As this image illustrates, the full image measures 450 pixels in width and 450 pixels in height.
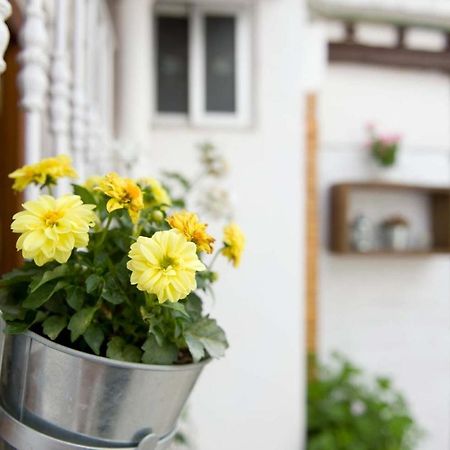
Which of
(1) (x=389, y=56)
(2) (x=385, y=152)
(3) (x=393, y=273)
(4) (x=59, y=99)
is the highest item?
(1) (x=389, y=56)

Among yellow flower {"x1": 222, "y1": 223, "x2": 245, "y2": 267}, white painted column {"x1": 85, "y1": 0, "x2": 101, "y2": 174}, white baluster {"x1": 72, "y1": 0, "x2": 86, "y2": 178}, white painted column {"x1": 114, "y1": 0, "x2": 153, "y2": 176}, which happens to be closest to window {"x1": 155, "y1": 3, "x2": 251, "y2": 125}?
white painted column {"x1": 114, "y1": 0, "x2": 153, "y2": 176}

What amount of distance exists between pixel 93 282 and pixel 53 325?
6 cm

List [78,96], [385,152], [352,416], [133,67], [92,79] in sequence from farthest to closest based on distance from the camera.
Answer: [385,152] → [352,416] → [133,67] → [92,79] → [78,96]

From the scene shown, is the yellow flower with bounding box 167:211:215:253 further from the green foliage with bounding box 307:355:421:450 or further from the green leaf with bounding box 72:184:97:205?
the green foliage with bounding box 307:355:421:450

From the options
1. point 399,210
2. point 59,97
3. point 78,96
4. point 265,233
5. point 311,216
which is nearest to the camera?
point 59,97

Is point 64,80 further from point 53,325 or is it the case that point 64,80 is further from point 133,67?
point 133,67

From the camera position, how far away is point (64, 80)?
0.85 metres

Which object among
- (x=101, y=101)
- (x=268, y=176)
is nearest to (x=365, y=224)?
(x=268, y=176)

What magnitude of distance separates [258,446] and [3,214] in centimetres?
151

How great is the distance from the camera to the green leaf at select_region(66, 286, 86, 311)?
49cm

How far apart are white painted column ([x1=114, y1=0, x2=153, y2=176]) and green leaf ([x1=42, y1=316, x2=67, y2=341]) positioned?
1.36 m

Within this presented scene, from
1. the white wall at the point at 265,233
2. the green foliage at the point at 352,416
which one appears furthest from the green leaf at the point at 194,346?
the green foliage at the point at 352,416

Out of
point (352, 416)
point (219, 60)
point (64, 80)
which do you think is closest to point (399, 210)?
point (352, 416)

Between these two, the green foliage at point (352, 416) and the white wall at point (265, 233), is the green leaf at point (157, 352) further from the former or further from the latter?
the green foliage at point (352, 416)
